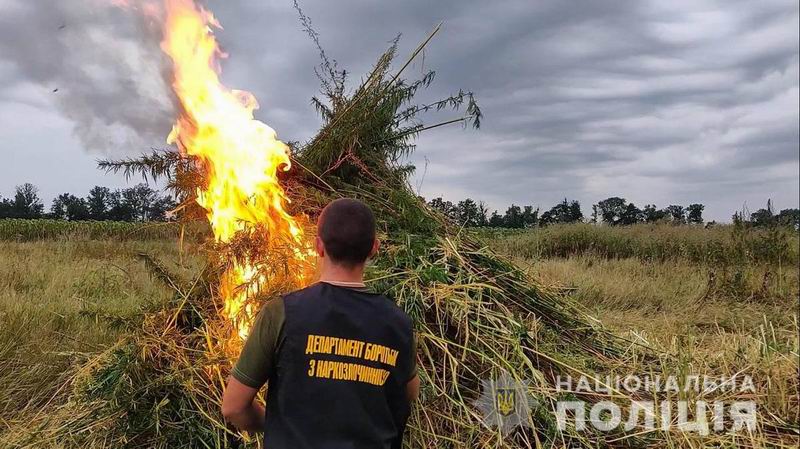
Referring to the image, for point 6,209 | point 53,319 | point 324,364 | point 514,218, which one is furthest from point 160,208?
point 6,209

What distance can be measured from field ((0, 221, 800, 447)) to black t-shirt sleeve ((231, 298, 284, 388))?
2.17 m

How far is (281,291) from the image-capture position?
3.37 m

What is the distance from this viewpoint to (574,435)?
3027mm

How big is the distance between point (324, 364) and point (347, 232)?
1.51 feet

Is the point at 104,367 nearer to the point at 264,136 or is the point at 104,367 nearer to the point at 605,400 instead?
the point at 264,136

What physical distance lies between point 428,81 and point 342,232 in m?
2.93

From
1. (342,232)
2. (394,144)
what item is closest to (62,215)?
(394,144)

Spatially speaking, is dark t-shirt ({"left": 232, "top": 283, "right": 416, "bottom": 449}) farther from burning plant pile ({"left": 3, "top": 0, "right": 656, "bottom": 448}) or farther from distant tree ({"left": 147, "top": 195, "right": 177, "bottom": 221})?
distant tree ({"left": 147, "top": 195, "right": 177, "bottom": 221})

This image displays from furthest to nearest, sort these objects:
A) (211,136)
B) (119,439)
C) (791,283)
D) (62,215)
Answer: (62,215)
(791,283)
(211,136)
(119,439)

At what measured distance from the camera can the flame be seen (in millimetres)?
3648

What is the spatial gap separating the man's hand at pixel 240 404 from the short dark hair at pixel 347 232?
1.88 feet

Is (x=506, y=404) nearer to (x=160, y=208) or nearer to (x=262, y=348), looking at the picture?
(x=262, y=348)

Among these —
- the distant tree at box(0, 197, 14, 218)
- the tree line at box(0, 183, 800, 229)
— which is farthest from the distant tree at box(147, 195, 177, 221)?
the distant tree at box(0, 197, 14, 218)

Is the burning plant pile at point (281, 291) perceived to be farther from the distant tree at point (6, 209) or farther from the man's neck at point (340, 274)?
the distant tree at point (6, 209)
